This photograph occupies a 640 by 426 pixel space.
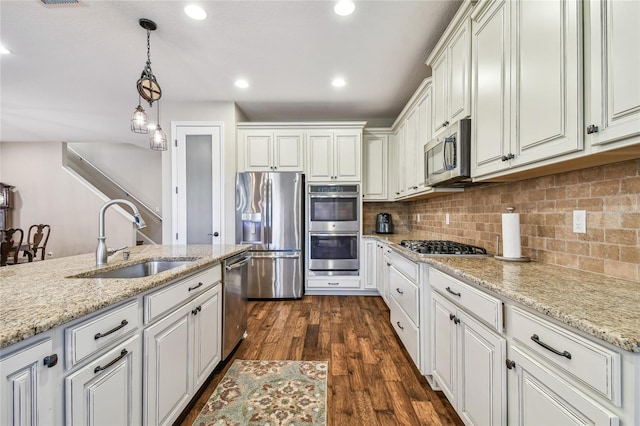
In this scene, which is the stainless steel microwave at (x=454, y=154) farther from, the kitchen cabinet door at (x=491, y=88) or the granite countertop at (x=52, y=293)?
the granite countertop at (x=52, y=293)

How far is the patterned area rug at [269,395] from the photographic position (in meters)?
1.56

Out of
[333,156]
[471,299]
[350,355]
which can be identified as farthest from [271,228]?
[471,299]

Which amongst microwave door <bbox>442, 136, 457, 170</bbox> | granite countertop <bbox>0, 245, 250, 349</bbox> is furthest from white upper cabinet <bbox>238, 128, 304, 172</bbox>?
granite countertop <bbox>0, 245, 250, 349</bbox>

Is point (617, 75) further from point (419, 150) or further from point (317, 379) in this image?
point (317, 379)

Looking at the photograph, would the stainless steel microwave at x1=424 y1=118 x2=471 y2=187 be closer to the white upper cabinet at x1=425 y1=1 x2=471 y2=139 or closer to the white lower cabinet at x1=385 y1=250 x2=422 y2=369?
the white upper cabinet at x1=425 y1=1 x2=471 y2=139

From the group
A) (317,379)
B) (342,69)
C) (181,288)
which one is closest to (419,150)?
(342,69)

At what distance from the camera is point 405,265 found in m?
2.23

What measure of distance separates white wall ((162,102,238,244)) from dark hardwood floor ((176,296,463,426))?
1275 millimetres

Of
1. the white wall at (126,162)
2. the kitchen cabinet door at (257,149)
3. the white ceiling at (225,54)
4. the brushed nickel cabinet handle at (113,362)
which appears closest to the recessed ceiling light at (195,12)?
the white ceiling at (225,54)

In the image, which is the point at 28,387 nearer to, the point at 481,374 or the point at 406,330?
the point at 481,374

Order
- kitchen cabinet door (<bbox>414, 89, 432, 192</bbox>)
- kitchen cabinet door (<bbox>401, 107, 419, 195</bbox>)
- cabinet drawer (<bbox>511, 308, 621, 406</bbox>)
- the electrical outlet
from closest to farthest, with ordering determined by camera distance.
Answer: cabinet drawer (<bbox>511, 308, 621, 406</bbox>) < the electrical outlet < kitchen cabinet door (<bbox>414, 89, 432, 192</bbox>) < kitchen cabinet door (<bbox>401, 107, 419, 195</bbox>)

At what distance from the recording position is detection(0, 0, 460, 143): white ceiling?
6.84 feet

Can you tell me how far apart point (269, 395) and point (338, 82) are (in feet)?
10.4

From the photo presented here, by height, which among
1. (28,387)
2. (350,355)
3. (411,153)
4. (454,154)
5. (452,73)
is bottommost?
(350,355)
